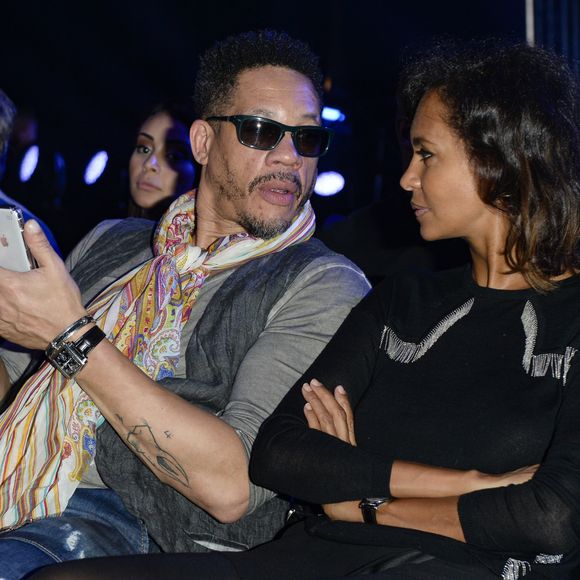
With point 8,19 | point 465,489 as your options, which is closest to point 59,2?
point 8,19

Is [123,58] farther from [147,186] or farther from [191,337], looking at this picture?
[191,337]

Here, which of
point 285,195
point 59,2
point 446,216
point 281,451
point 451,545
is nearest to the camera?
point 451,545

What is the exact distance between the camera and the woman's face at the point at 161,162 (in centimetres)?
426

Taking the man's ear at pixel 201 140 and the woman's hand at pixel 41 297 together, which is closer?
the woman's hand at pixel 41 297

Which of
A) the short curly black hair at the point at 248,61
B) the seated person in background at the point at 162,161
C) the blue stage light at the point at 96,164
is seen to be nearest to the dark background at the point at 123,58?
the blue stage light at the point at 96,164

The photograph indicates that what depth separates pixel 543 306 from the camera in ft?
6.82

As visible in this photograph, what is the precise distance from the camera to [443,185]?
2186mm

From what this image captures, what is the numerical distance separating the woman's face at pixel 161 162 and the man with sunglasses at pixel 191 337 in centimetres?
131

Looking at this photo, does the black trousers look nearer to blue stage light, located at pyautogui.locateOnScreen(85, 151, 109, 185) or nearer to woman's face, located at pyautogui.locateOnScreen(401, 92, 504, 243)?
woman's face, located at pyautogui.locateOnScreen(401, 92, 504, 243)

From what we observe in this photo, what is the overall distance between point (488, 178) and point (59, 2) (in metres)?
4.62

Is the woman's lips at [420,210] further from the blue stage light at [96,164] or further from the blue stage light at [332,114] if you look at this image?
the blue stage light at [96,164]

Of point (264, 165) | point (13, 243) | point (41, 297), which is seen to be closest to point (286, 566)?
point (41, 297)

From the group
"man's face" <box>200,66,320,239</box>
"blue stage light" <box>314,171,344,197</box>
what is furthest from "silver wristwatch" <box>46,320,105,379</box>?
"blue stage light" <box>314,171,344,197</box>

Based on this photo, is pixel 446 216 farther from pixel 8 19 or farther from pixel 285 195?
pixel 8 19
